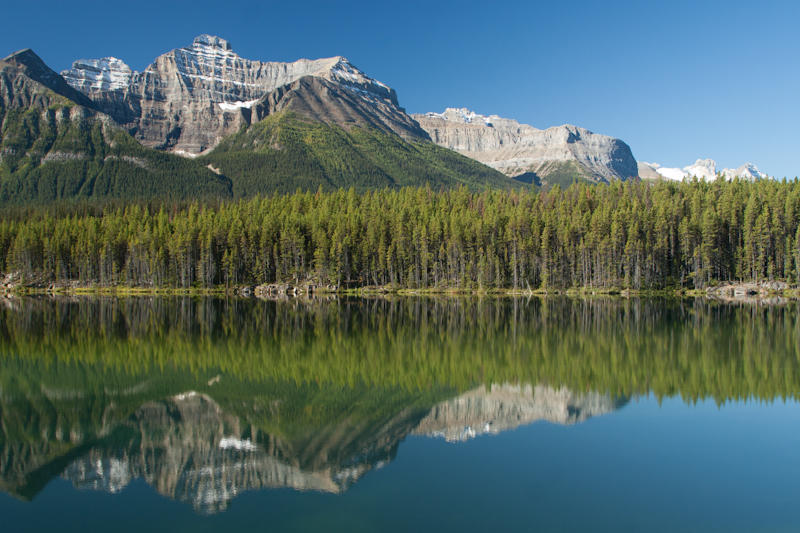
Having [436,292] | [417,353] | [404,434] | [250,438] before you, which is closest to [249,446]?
[250,438]

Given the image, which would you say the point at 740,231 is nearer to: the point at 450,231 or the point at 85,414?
the point at 450,231

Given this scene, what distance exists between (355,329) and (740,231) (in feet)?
284

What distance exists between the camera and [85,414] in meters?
23.5

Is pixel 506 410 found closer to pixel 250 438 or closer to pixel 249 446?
pixel 250 438

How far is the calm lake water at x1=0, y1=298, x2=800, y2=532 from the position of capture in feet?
48.3

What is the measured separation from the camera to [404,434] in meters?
21.0

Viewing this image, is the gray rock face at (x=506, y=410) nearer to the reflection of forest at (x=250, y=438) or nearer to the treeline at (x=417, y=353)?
the reflection of forest at (x=250, y=438)

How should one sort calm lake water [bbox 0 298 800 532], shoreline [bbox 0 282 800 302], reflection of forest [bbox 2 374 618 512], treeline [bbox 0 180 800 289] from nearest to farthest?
1. calm lake water [bbox 0 298 800 532]
2. reflection of forest [bbox 2 374 618 512]
3. shoreline [bbox 0 282 800 302]
4. treeline [bbox 0 180 800 289]

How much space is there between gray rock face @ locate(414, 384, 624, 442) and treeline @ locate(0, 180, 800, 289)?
82954 mm

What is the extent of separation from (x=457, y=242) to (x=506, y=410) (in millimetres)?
87092

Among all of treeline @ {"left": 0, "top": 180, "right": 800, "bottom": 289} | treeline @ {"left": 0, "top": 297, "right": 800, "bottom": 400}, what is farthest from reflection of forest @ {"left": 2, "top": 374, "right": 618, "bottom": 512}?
treeline @ {"left": 0, "top": 180, "right": 800, "bottom": 289}

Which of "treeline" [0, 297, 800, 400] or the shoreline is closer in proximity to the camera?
"treeline" [0, 297, 800, 400]

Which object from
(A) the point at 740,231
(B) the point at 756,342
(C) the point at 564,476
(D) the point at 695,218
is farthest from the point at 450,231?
(C) the point at 564,476

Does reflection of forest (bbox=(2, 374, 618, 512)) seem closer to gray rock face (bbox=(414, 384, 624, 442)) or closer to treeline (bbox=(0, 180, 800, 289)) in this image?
gray rock face (bbox=(414, 384, 624, 442))
